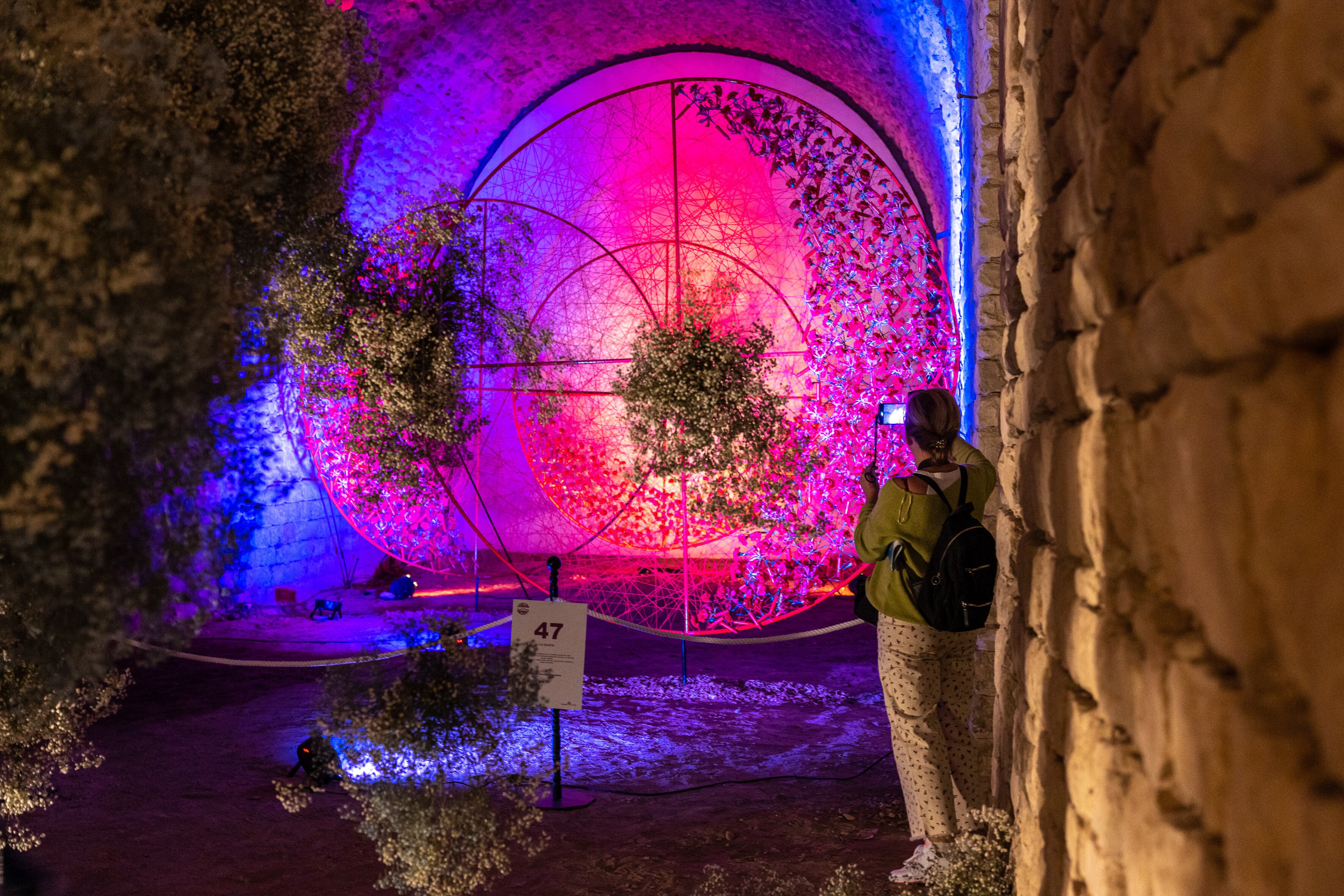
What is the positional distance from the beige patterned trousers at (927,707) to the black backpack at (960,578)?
0.36 ft

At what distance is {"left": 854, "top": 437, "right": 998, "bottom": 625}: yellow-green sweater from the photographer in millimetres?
3104

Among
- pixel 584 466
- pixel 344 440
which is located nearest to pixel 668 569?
pixel 584 466

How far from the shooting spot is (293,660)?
6340 millimetres

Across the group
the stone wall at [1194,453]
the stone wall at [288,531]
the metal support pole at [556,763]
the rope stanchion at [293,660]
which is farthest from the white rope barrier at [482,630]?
the stone wall at [1194,453]

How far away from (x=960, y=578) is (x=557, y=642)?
5.28 feet

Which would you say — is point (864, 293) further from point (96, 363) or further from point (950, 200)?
point (96, 363)

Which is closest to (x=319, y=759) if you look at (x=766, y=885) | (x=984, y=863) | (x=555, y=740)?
(x=555, y=740)

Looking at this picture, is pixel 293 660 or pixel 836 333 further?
pixel 293 660

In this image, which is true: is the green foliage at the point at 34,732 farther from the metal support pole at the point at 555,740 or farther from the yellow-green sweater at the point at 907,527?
the yellow-green sweater at the point at 907,527

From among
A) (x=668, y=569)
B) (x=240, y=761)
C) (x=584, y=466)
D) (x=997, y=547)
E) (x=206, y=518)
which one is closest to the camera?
(x=206, y=518)

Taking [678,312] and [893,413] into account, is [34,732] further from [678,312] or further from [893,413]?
[893,413]

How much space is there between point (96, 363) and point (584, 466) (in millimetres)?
5091

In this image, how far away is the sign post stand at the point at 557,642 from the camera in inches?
147

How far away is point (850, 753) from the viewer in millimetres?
4629
